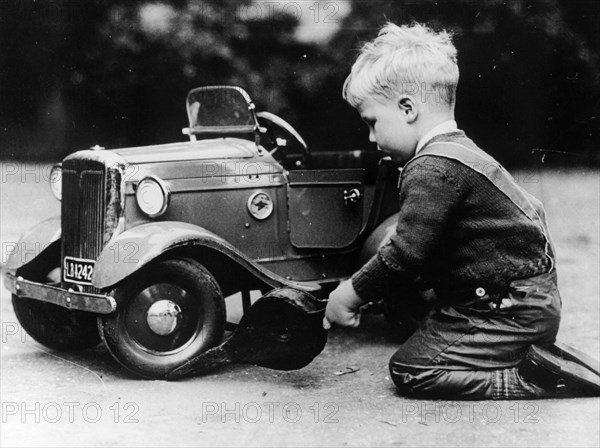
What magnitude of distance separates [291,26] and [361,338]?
2.43 meters

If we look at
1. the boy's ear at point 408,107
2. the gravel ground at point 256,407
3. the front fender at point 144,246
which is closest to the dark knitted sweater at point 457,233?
the boy's ear at point 408,107

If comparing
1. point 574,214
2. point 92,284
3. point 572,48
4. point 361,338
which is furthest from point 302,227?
point 574,214

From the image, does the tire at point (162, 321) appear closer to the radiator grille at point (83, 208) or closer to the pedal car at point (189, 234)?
the pedal car at point (189, 234)

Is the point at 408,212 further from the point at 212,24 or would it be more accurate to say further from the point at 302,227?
the point at 212,24

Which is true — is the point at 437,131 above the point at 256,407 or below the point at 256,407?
above

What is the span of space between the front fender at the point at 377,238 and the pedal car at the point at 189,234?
13 millimetres

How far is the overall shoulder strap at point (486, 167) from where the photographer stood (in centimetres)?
252

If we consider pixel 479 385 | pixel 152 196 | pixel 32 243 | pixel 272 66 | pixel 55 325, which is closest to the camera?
pixel 479 385

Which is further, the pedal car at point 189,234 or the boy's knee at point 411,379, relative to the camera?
the pedal car at point 189,234

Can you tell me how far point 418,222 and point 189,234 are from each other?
1049 mm

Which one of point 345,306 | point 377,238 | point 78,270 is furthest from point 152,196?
point 377,238

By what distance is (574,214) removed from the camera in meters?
5.84

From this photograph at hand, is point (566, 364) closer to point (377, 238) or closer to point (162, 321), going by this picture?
point (377, 238)

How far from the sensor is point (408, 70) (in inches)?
102
